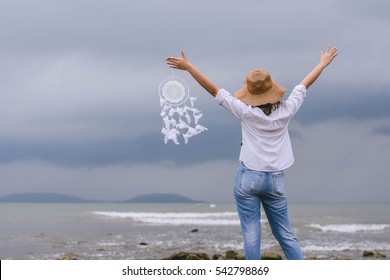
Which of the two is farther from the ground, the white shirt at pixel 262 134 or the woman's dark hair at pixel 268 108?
the woman's dark hair at pixel 268 108

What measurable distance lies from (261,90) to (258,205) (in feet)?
2.95

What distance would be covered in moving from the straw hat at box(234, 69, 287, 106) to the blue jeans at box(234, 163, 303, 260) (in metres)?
0.52

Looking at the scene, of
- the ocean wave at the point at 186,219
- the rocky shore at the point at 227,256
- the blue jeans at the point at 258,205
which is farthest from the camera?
the ocean wave at the point at 186,219

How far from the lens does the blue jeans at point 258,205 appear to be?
445 centimetres

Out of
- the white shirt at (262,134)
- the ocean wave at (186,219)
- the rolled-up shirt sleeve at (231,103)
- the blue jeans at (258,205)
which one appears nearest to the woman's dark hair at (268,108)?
the white shirt at (262,134)

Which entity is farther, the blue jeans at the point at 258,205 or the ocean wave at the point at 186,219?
the ocean wave at the point at 186,219

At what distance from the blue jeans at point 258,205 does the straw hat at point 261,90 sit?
52 centimetres

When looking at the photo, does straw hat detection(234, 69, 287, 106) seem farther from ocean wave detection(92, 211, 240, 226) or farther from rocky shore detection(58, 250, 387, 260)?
ocean wave detection(92, 211, 240, 226)

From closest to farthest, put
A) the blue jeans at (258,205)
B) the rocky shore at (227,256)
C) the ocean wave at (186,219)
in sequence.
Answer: the blue jeans at (258,205)
the rocky shore at (227,256)
the ocean wave at (186,219)

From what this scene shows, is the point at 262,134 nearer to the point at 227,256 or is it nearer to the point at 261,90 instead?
the point at 261,90

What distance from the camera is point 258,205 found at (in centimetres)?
454

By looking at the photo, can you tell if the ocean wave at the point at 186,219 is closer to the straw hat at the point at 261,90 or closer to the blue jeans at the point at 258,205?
the blue jeans at the point at 258,205

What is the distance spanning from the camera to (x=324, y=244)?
19.1 metres

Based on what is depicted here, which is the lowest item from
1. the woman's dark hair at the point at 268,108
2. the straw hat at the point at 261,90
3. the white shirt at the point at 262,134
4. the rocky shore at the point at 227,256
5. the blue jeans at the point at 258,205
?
the rocky shore at the point at 227,256
